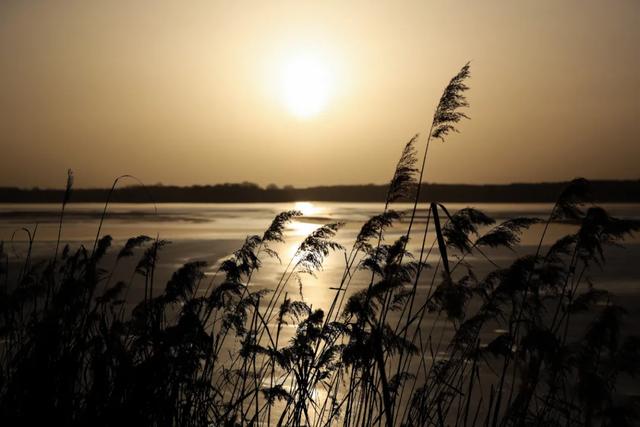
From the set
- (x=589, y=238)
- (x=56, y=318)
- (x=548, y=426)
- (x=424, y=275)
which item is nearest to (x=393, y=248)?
Answer: (x=589, y=238)

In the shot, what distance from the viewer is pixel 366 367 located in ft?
14.3

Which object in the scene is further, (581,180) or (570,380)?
(570,380)

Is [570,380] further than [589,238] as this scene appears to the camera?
Yes

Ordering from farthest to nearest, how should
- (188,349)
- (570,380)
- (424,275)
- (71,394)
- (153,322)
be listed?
1. (424,275)
2. (570,380)
3. (188,349)
4. (153,322)
5. (71,394)

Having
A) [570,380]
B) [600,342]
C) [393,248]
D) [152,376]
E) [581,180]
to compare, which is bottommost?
[570,380]

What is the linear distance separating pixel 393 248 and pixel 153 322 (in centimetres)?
169

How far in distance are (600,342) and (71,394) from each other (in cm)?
312

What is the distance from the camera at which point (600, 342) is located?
409cm

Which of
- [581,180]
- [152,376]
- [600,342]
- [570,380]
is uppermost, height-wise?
[581,180]

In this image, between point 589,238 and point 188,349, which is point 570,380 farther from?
point 188,349

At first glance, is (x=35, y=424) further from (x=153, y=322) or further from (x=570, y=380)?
(x=570, y=380)

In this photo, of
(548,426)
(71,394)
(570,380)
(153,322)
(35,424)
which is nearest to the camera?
(35,424)

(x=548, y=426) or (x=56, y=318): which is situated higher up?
(x=56, y=318)

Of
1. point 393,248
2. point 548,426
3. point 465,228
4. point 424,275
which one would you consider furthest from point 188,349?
point 424,275
